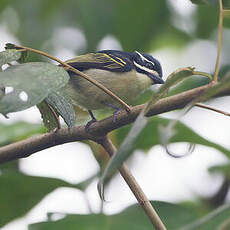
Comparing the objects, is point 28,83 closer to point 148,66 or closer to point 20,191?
point 20,191

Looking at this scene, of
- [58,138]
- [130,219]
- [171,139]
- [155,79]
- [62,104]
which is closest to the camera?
[62,104]

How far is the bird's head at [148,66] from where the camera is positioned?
4449mm

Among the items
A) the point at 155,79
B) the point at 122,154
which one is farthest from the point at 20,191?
the point at 122,154

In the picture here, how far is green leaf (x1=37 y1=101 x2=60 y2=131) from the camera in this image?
277 centimetres

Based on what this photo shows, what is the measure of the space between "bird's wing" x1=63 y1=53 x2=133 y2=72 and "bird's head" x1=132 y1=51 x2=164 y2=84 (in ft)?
0.30

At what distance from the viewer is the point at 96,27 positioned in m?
5.02

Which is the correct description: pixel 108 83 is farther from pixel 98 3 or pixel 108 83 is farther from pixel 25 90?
pixel 25 90

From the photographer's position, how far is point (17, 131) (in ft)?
13.2

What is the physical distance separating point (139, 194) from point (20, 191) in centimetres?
125

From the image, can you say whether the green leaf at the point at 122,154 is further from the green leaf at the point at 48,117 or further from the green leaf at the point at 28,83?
the green leaf at the point at 48,117

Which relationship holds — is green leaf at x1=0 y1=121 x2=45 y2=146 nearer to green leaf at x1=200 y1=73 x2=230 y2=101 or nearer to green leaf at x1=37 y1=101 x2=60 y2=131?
green leaf at x1=37 y1=101 x2=60 y2=131

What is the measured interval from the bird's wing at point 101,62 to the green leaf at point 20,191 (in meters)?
0.99

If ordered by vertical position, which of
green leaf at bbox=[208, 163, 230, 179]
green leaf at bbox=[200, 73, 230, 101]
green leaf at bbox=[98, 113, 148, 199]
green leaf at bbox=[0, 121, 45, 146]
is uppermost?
green leaf at bbox=[200, 73, 230, 101]

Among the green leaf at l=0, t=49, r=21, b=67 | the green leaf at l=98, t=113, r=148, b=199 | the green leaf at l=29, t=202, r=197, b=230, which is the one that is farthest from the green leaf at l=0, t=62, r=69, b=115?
the green leaf at l=29, t=202, r=197, b=230
